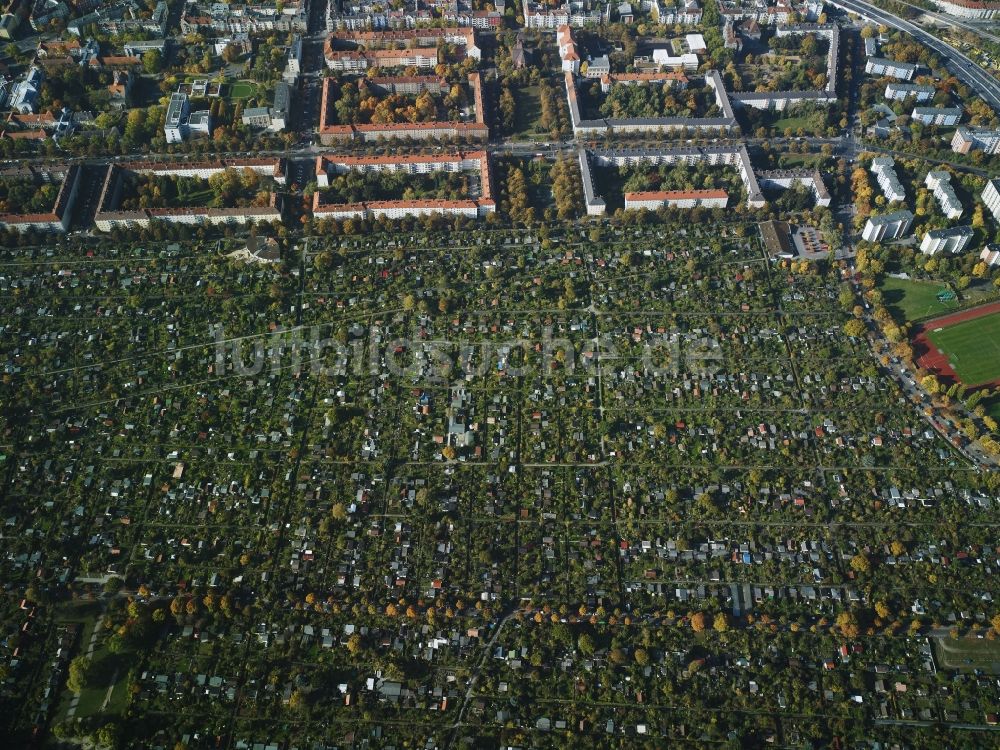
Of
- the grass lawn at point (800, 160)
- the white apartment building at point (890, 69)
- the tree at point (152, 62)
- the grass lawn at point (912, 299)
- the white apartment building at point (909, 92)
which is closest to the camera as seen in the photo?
the grass lawn at point (912, 299)

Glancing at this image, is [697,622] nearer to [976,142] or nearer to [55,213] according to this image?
[976,142]

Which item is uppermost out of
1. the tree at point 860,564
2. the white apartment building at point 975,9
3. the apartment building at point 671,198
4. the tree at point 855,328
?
the white apartment building at point 975,9

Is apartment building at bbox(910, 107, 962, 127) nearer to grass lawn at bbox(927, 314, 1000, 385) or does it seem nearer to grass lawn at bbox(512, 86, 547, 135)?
grass lawn at bbox(927, 314, 1000, 385)

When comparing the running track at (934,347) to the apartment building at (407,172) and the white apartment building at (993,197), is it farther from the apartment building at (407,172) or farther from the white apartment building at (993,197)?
the apartment building at (407,172)

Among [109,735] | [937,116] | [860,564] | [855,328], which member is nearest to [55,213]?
[109,735]

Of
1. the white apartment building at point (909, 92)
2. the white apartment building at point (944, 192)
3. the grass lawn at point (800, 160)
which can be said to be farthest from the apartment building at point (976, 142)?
the grass lawn at point (800, 160)

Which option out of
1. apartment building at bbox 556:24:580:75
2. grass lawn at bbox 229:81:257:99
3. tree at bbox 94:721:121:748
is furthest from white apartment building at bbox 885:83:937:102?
tree at bbox 94:721:121:748

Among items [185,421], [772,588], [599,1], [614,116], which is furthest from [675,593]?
[599,1]

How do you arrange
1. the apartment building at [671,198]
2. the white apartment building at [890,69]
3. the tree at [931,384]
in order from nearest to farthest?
the tree at [931,384] → the apartment building at [671,198] → the white apartment building at [890,69]
